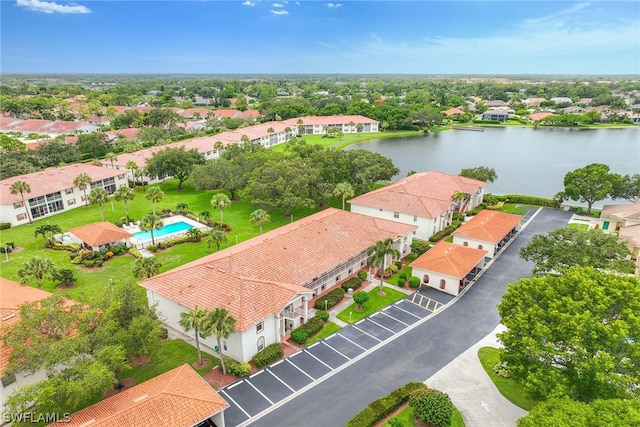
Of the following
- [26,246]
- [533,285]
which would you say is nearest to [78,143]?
[26,246]

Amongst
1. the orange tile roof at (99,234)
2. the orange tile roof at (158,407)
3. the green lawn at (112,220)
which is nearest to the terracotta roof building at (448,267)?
the green lawn at (112,220)

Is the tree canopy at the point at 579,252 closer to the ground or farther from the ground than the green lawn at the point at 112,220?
farther from the ground

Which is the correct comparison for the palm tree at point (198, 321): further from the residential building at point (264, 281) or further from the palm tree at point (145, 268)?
the palm tree at point (145, 268)

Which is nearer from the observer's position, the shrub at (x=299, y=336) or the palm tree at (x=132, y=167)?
the shrub at (x=299, y=336)

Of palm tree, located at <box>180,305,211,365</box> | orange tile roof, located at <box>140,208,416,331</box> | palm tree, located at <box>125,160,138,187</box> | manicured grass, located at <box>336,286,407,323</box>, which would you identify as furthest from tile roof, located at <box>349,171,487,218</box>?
palm tree, located at <box>125,160,138,187</box>

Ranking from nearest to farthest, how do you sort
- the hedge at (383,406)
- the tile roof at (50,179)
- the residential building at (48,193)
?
the hedge at (383,406)
the residential building at (48,193)
the tile roof at (50,179)

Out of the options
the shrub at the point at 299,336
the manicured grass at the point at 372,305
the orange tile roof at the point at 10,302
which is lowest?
the manicured grass at the point at 372,305

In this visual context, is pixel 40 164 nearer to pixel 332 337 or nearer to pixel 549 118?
pixel 332 337
